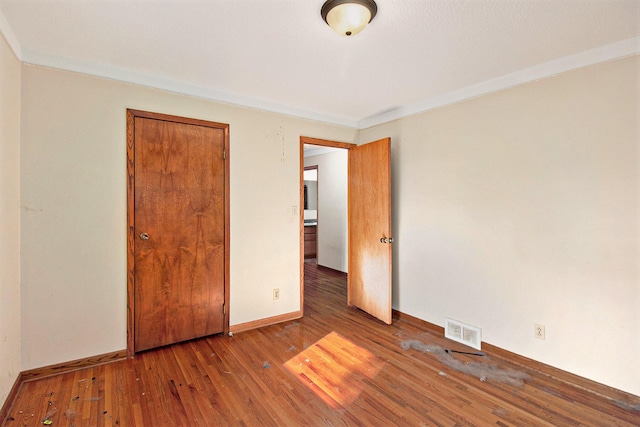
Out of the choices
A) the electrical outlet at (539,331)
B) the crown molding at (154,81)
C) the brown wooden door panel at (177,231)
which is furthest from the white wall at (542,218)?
the brown wooden door panel at (177,231)

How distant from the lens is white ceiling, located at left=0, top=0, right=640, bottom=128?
166 centimetres

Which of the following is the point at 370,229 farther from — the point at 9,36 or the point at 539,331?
the point at 9,36

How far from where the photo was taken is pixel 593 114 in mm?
2078

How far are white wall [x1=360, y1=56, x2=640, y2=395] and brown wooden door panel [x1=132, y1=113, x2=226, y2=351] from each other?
209 cm

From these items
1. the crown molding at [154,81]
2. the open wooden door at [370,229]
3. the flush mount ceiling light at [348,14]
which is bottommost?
the open wooden door at [370,229]

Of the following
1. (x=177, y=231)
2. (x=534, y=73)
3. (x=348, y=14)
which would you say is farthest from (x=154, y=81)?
(x=534, y=73)

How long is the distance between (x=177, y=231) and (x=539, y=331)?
10.2ft

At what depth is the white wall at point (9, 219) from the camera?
1.81m

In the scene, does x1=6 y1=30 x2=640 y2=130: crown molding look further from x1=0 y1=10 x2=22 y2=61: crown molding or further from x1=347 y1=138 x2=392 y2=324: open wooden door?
x1=347 y1=138 x2=392 y2=324: open wooden door

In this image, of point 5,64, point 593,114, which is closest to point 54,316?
point 5,64

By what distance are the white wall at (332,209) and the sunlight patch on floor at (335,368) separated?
2.63m

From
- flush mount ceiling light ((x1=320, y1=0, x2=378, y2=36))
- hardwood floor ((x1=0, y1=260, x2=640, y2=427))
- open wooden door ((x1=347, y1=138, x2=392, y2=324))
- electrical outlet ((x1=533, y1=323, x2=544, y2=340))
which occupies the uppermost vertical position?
flush mount ceiling light ((x1=320, y1=0, x2=378, y2=36))

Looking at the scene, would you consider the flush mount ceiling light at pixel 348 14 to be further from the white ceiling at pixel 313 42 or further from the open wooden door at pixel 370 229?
the open wooden door at pixel 370 229

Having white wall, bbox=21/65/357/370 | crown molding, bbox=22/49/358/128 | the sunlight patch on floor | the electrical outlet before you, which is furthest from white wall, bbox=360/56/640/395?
white wall, bbox=21/65/357/370
